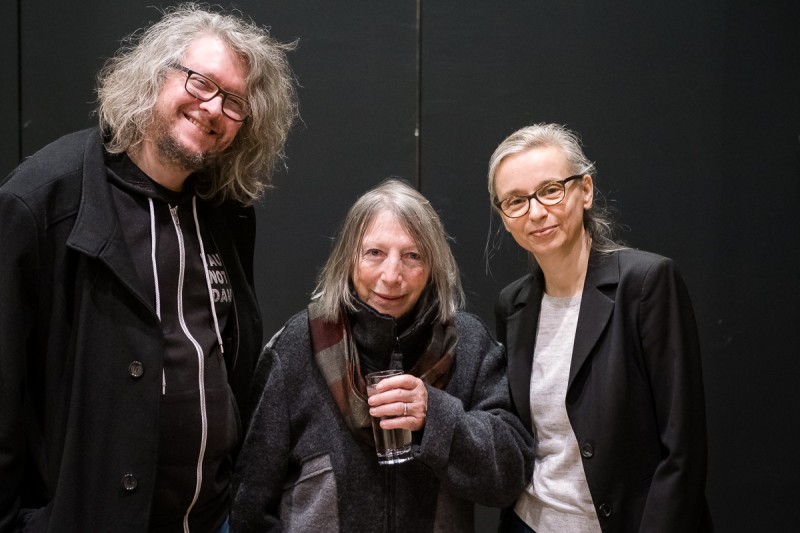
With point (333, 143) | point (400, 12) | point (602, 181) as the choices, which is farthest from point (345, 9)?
point (602, 181)

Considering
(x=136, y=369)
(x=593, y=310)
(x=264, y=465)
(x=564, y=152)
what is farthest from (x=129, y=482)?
(x=564, y=152)

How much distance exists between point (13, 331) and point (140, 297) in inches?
9.5

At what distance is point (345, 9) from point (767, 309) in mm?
1771

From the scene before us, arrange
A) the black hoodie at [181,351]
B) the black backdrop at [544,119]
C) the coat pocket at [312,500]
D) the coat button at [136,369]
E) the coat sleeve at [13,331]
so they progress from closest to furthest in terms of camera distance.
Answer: the coat sleeve at [13,331]
the coat button at [136,369]
the black hoodie at [181,351]
the coat pocket at [312,500]
the black backdrop at [544,119]

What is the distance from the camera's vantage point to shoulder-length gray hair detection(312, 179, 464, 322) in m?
1.92

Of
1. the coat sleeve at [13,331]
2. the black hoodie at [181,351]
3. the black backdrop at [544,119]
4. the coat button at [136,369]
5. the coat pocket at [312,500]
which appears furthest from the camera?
the black backdrop at [544,119]

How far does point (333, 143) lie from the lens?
2643mm

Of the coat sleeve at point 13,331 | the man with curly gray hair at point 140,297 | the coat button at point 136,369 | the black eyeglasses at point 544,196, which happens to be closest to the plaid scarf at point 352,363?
the man with curly gray hair at point 140,297

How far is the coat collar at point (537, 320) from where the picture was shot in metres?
1.83

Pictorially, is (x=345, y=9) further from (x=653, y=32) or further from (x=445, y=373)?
(x=445, y=373)

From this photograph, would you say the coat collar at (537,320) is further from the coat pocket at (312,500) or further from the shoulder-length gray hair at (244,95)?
the shoulder-length gray hair at (244,95)

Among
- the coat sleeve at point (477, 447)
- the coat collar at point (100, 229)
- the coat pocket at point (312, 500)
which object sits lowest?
the coat pocket at point (312, 500)

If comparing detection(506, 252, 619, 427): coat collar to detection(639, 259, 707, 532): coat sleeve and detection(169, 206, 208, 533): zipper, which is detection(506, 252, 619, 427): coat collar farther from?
detection(169, 206, 208, 533): zipper

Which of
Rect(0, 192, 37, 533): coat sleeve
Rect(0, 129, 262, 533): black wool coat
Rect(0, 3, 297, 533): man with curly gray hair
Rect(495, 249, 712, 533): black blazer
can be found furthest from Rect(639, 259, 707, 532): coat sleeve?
Rect(0, 192, 37, 533): coat sleeve
